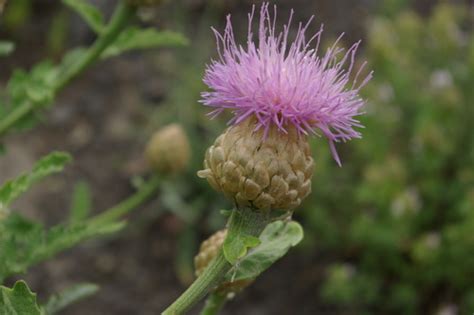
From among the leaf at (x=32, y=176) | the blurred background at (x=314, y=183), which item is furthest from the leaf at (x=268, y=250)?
the blurred background at (x=314, y=183)

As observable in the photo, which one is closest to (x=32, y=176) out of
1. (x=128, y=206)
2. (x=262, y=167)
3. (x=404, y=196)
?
(x=262, y=167)

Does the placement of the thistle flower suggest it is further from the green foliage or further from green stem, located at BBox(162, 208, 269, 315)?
the green foliage

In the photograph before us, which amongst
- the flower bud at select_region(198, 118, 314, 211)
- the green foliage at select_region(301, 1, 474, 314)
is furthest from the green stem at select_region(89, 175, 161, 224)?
the green foliage at select_region(301, 1, 474, 314)

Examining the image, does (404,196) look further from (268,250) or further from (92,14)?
(268,250)

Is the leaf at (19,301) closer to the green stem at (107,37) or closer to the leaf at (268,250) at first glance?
the leaf at (268,250)

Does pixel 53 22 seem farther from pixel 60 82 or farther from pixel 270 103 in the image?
pixel 270 103
